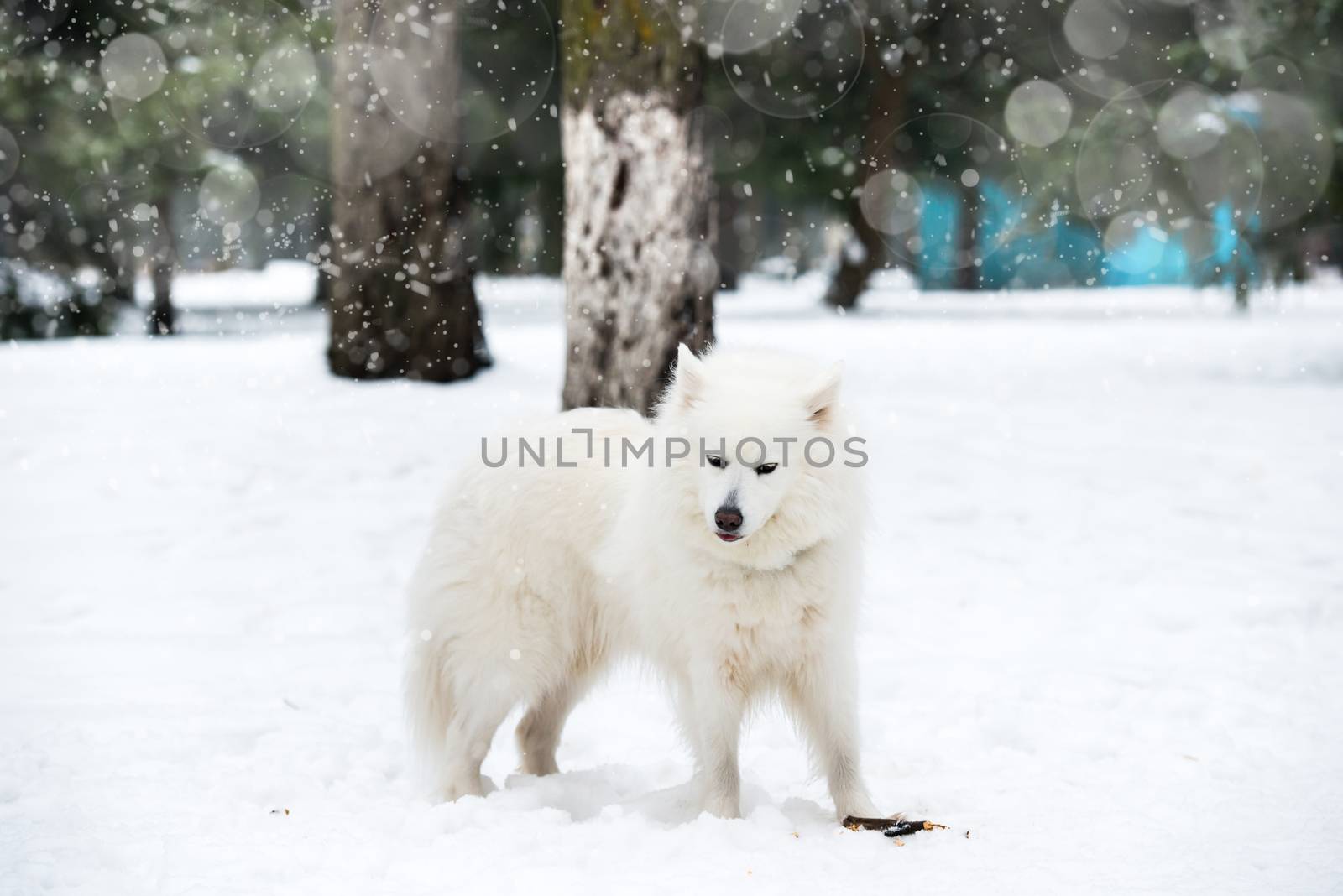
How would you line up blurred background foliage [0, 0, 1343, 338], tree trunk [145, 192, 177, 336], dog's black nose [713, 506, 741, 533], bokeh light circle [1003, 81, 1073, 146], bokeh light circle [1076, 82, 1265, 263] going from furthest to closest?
bokeh light circle [1003, 81, 1073, 146] < tree trunk [145, 192, 177, 336] < bokeh light circle [1076, 82, 1265, 263] < blurred background foliage [0, 0, 1343, 338] < dog's black nose [713, 506, 741, 533]

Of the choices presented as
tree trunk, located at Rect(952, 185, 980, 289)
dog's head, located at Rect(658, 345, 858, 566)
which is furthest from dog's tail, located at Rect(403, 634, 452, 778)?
tree trunk, located at Rect(952, 185, 980, 289)

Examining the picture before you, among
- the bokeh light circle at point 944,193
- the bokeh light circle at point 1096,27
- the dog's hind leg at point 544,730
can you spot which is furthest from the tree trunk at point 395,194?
the bokeh light circle at point 1096,27

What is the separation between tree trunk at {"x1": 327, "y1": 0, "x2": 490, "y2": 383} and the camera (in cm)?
966

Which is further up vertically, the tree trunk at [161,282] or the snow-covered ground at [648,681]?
the tree trunk at [161,282]

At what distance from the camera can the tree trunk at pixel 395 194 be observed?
9664 mm

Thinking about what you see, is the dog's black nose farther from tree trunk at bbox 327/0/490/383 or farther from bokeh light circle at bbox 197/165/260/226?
bokeh light circle at bbox 197/165/260/226

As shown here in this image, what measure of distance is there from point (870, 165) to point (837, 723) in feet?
63.8

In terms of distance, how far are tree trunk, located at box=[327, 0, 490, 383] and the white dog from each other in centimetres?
603

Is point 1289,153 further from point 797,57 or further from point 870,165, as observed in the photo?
point 870,165

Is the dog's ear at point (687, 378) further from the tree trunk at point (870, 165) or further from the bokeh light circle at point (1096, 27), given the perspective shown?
the tree trunk at point (870, 165)

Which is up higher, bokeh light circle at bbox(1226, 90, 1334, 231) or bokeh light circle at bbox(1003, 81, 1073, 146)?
bokeh light circle at bbox(1003, 81, 1073, 146)

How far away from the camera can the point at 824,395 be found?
343cm

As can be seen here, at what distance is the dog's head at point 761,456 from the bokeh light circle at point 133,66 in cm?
1323

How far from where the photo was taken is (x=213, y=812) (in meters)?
3.66
